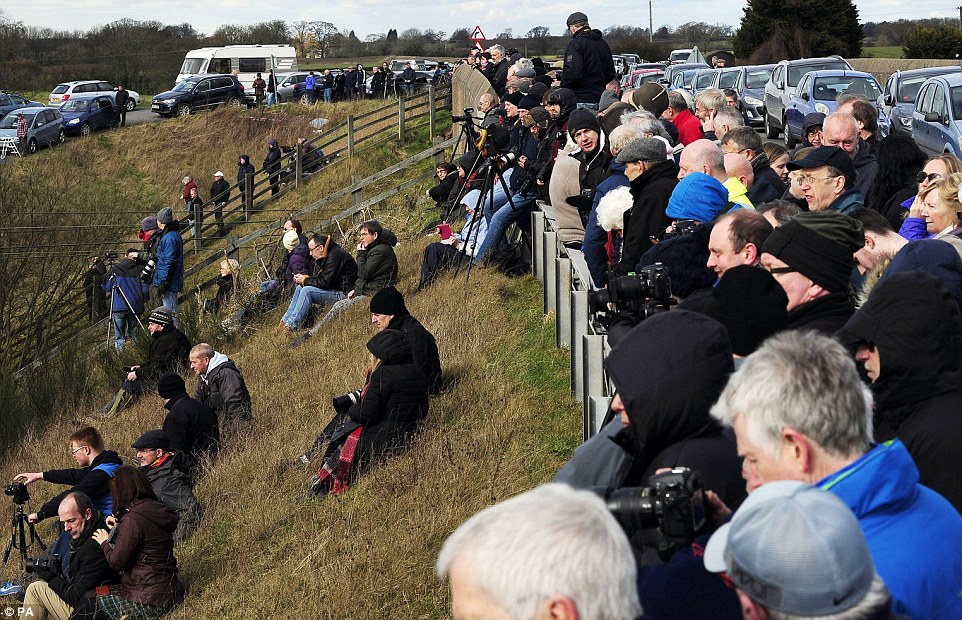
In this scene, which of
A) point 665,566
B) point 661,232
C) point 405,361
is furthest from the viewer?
point 405,361

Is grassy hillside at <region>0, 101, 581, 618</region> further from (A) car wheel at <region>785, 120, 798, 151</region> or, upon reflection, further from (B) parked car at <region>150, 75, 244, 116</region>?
(B) parked car at <region>150, 75, 244, 116</region>

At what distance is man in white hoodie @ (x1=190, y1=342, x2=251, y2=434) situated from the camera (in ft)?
36.5

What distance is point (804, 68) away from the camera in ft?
80.3

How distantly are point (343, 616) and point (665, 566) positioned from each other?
13.1ft

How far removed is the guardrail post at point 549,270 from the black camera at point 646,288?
4988mm

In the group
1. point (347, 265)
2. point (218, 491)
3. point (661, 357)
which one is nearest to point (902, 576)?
point (661, 357)

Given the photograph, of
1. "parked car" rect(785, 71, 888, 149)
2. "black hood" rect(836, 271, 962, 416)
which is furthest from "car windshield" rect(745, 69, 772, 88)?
"black hood" rect(836, 271, 962, 416)

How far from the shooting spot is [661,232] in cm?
682

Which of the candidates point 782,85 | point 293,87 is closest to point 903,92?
point 782,85

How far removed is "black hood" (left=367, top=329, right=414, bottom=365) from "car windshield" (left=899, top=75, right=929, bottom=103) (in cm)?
1243

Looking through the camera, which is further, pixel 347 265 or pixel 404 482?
pixel 347 265

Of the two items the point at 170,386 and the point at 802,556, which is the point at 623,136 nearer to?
the point at 170,386

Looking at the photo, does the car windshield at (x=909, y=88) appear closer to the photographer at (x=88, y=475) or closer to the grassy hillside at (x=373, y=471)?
the grassy hillside at (x=373, y=471)

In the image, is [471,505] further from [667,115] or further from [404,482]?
[667,115]
